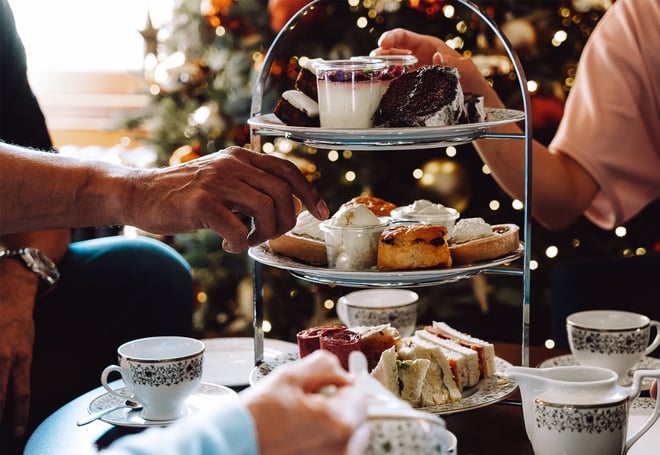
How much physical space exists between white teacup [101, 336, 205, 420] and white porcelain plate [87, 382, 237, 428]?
0.6 inches

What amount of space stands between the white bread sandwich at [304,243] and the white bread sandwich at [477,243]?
18 centimetres

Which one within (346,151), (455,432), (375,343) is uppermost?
(346,151)

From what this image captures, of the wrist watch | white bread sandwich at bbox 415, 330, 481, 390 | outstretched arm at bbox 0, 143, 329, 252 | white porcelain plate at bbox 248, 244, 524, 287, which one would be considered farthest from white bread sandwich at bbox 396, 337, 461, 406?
the wrist watch

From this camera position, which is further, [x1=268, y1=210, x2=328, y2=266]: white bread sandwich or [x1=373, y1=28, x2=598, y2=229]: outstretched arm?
[x1=373, y1=28, x2=598, y2=229]: outstretched arm

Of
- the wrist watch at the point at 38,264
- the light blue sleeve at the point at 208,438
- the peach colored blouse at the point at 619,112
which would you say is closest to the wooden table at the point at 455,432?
the wrist watch at the point at 38,264

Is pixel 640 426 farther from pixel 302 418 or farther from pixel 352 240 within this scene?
pixel 302 418

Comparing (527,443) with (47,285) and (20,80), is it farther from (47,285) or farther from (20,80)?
(20,80)

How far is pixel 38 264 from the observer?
1633 mm

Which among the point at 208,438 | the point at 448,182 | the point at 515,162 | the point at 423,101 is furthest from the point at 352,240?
the point at 448,182

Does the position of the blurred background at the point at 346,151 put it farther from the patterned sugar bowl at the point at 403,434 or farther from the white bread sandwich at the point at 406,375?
the patterned sugar bowl at the point at 403,434

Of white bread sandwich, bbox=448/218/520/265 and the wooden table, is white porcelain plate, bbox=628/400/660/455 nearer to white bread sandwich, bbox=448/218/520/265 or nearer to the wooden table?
the wooden table

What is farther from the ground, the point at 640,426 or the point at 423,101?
the point at 423,101

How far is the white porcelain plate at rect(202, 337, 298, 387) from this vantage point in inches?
55.0

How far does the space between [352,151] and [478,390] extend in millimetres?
1534
